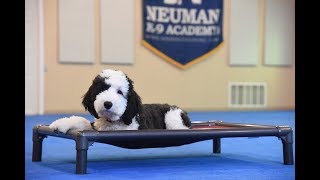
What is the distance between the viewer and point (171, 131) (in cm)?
304

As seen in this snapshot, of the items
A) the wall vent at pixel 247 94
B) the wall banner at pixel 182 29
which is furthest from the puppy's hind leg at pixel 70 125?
the wall vent at pixel 247 94

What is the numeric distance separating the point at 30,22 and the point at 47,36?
380 millimetres

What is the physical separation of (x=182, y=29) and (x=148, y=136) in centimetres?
773

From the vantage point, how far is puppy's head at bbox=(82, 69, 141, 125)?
2.90 metres

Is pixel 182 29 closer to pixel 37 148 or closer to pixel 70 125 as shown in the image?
pixel 37 148

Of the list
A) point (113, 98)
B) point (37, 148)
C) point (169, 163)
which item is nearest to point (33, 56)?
point (37, 148)

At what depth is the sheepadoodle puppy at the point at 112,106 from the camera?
2.91 m

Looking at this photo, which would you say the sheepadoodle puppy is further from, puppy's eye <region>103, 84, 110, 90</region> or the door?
the door

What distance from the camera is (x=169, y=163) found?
3391 mm

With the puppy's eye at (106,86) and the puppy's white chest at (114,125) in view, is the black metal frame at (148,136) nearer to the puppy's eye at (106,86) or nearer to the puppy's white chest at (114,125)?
the puppy's white chest at (114,125)

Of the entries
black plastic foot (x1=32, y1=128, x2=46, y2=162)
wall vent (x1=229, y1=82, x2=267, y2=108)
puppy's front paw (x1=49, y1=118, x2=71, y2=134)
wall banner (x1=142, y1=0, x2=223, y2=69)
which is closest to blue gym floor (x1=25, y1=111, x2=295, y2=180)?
black plastic foot (x1=32, y1=128, x2=46, y2=162)
